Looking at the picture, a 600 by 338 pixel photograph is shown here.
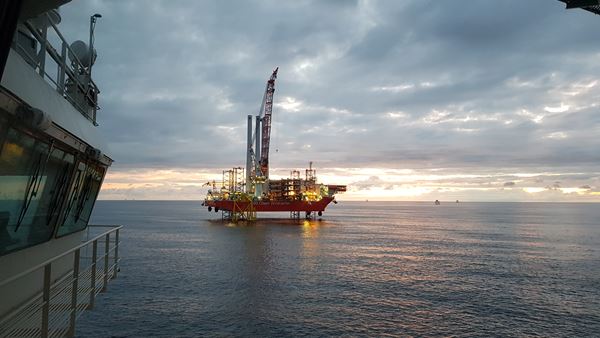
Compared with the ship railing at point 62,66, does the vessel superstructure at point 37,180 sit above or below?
below

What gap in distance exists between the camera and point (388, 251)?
6556 cm

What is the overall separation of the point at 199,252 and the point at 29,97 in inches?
2289

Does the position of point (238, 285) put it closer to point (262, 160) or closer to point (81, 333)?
point (81, 333)

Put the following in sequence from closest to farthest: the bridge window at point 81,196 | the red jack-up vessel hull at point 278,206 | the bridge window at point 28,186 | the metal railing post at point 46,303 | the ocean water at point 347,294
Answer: the metal railing post at point 46,303, the bridge window at point 28,186, the bridge window at point 81,196, the ocean water at point 347,294, the red jack-up vessel hull at point 278,206

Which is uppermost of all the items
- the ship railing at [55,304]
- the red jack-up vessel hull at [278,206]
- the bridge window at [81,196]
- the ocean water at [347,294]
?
the red jack-up vessel hull at [278,206]

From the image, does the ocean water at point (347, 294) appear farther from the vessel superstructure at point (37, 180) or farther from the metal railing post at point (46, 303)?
the metal railing post at point (46, 303)

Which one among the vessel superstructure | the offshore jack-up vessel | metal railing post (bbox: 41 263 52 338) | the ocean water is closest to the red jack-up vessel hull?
the offshore jack-up vessel

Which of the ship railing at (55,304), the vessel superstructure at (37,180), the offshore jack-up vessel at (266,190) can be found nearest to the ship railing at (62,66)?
the vessel superstructure at (37,180)

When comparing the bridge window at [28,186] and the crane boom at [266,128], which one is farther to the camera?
the crane boom at [266,128]

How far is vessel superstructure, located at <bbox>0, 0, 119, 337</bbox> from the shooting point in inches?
230

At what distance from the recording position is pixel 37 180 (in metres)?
7.72

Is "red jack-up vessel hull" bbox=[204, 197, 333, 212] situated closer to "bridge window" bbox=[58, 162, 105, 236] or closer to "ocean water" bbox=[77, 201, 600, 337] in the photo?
"ocean water" bbox=[77, 201, 600, 337]

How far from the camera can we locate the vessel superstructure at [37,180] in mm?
5840

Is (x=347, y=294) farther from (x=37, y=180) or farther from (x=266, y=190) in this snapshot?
(x=266, y=190)
